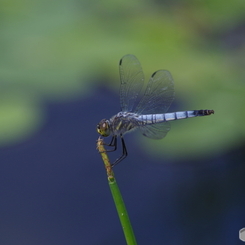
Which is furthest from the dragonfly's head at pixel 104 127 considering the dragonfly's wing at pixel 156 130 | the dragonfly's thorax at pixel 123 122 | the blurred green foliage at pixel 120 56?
the blurred green foliage at pixel 120 56

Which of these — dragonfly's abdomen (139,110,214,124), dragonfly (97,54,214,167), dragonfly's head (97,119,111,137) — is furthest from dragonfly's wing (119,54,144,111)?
dragonfly's head (97,119,111,137)

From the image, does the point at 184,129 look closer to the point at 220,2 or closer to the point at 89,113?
the point at 89,113

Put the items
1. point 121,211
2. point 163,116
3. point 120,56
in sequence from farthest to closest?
point 120,56
point 163,116
point 121,211

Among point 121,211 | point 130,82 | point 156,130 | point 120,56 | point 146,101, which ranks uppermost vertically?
point 120,56

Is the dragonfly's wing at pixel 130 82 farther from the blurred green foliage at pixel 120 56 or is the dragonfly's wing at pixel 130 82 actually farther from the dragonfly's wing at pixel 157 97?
the blurred green foliage at pixel 120 56

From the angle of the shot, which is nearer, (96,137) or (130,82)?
(130,82)

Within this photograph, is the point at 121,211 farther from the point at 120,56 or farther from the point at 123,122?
the point at 120,56

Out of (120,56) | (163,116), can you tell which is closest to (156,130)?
(163,116)

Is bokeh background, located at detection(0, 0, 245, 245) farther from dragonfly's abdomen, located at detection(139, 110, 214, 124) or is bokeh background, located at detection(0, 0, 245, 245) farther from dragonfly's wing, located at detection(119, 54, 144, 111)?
dragonfly's wing, located at detection(119, 54, 144, 111)
